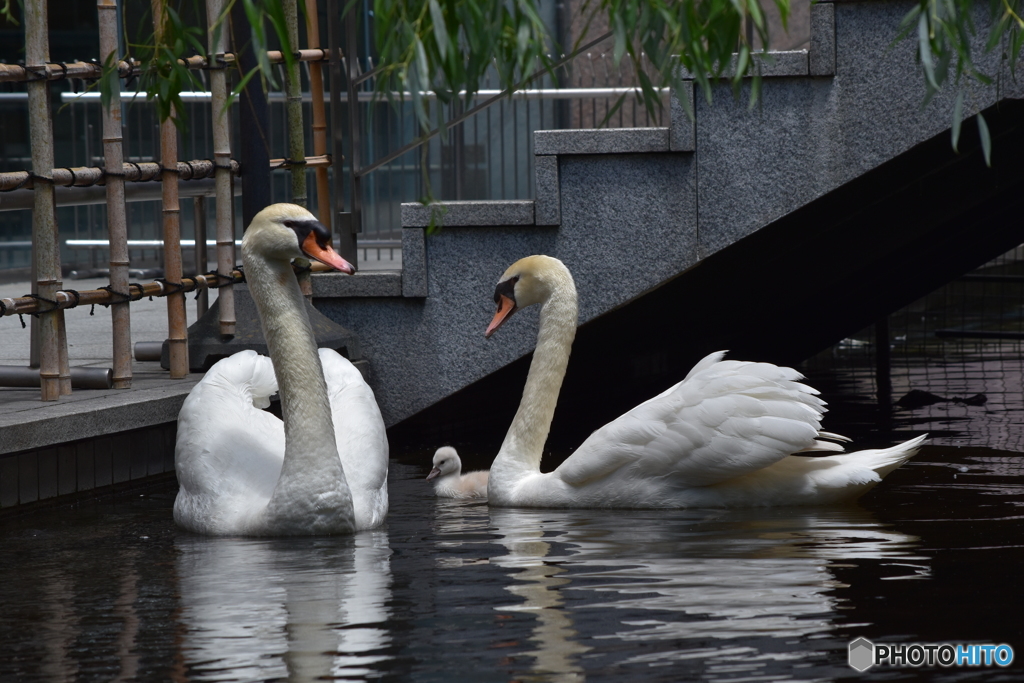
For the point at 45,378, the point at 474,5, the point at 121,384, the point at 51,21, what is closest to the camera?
the point at 474,5

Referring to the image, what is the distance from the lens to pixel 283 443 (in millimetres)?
6262

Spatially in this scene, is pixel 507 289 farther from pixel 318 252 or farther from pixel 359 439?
pixel 318 252

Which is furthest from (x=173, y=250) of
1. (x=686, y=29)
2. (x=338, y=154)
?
(x=686, y=29)

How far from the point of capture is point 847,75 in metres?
7.39

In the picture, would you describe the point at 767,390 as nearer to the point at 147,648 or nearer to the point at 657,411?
the point at 657,411

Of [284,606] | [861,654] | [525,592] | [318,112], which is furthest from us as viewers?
[318,112]

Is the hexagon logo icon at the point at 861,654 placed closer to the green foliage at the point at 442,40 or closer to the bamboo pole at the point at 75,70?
the green foliage at the point at 442,40

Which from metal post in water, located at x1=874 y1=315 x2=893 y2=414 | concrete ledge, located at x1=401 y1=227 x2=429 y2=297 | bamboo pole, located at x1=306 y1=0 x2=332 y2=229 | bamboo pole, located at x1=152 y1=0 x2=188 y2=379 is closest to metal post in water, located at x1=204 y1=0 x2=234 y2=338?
bamboo pole, located at x1=152 y1=0 x2=188 y2=379

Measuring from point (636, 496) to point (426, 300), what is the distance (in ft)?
8.60

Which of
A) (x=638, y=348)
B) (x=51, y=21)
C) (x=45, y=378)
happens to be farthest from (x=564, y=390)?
(x=51, y=21)

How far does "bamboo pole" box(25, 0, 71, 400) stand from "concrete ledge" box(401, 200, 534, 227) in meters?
2.04

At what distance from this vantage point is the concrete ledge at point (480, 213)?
316 inches

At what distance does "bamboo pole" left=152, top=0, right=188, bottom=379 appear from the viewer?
7578 mm

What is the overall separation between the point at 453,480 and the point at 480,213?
1.86 m
